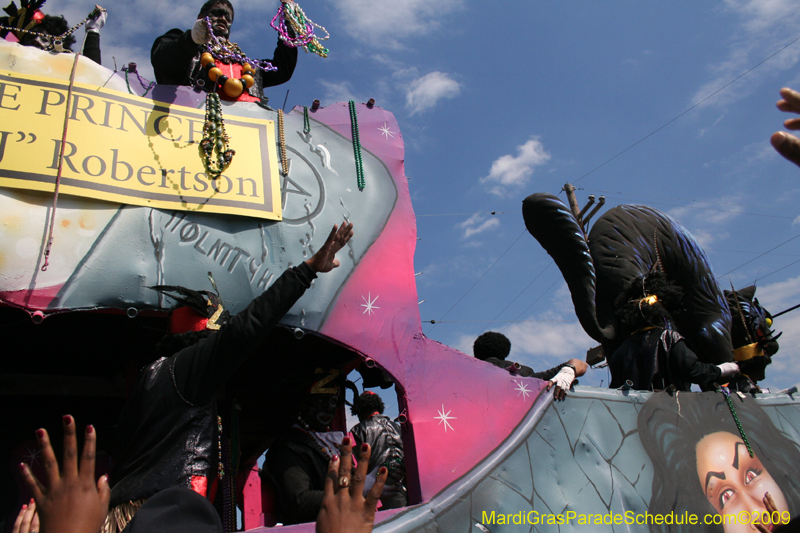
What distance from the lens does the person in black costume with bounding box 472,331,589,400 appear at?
362 centimetres

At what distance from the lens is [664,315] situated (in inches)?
172

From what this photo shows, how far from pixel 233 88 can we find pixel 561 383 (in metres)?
2.94

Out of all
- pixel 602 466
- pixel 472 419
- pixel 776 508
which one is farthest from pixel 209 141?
pixel 776 508

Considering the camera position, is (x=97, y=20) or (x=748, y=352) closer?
(x=97, y=20)

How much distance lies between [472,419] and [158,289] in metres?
1.94

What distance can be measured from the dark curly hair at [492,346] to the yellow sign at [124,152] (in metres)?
1.98

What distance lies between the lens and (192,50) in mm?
4105

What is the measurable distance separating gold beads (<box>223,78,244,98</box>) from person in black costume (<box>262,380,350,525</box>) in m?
1.99

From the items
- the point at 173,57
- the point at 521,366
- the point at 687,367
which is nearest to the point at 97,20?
the point at 173,57

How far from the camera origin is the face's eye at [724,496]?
11.9 ft

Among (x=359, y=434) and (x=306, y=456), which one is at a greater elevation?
(x=359, y=434)

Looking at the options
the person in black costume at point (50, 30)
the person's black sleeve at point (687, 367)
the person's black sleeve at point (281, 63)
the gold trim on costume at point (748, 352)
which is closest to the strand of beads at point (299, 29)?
the person's black sleeve at point (281, 63)

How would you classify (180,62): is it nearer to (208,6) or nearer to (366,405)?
(208,6)

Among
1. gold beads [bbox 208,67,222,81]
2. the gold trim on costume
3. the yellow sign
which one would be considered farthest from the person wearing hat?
the gold trim on costume
